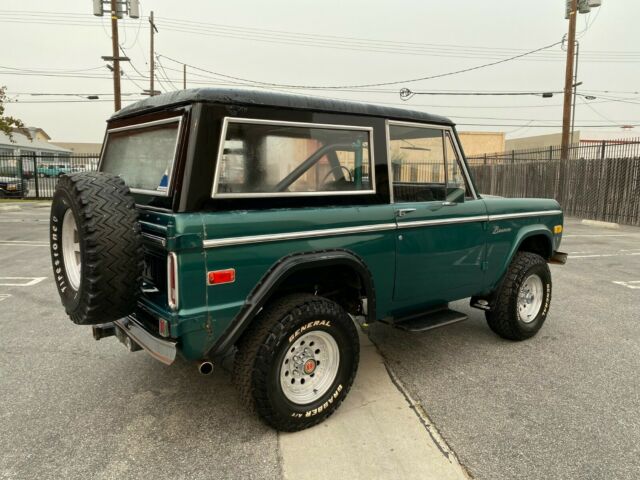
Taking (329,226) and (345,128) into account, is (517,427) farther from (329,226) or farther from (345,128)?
(345,128)

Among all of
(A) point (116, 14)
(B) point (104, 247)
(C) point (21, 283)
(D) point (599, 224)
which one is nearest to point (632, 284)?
(B) point (104, 247)

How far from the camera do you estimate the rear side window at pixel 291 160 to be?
2684 mm

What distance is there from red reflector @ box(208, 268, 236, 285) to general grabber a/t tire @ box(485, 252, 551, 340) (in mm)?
2707

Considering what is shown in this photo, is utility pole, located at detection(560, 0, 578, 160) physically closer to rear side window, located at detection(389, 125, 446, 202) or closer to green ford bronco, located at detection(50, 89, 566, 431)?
rear side window, located at detection(389, 125, 446, 202)

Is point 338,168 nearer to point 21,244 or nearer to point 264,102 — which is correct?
point 264,102

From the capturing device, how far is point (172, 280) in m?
2.41

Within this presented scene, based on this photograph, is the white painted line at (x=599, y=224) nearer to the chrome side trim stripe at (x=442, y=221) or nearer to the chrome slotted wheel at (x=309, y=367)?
the chrome side trim stripe at (x=442, y=221)

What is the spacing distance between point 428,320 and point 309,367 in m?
1.20

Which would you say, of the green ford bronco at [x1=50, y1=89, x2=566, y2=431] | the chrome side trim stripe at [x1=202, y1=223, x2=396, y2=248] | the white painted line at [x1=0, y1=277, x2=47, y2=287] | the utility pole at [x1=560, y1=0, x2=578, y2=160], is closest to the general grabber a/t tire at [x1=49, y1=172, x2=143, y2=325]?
the green ford bronco at [x1=50, y1=89, x2=566, y2=431]

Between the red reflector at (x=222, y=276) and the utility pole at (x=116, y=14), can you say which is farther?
the utility pole at (x=116, y=14)

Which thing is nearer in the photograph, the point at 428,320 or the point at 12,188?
the point at 428,320

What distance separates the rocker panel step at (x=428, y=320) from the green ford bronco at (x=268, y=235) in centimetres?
2

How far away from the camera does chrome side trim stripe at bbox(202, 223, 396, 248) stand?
8.13 ft

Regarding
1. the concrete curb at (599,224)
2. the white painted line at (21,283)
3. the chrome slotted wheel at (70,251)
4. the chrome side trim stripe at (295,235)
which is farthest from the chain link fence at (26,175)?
the chrome side trim stripe at (295,235)
